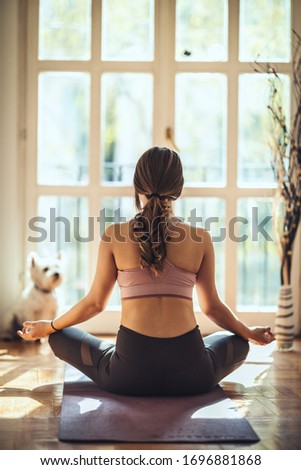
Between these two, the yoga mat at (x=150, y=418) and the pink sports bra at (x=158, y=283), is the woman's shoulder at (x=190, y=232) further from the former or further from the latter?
the yoga mat at (x=150, y=418)

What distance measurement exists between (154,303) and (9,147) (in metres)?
2.04

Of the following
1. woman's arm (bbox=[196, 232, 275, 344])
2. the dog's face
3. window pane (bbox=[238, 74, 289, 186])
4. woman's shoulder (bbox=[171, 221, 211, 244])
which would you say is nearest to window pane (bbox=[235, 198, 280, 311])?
window pane (bbox=[238, 74, 289, 186])

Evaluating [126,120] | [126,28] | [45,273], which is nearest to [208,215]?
[45,273]

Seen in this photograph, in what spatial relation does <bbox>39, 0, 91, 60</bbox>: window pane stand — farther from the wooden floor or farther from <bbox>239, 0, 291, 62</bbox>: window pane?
the wooden floor

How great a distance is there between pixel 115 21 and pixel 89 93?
1.56 ft

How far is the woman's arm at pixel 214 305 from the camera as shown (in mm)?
2562

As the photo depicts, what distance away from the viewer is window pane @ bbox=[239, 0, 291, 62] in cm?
414

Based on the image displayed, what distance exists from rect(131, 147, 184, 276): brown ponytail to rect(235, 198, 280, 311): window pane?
5.89ft

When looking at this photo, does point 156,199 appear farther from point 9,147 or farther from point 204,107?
point 204,107

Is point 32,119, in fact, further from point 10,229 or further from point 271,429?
point 271,429

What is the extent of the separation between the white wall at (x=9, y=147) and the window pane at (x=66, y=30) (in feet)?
0.55

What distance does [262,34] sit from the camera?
4.14 m

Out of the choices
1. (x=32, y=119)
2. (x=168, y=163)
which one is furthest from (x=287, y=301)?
(x=32, y=119)

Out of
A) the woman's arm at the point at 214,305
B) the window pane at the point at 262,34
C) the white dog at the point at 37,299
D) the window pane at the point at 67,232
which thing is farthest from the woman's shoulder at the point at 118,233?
the window pane at the point at 262,34
